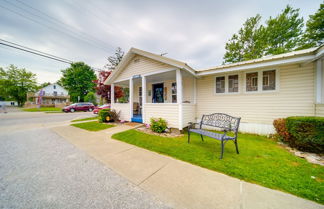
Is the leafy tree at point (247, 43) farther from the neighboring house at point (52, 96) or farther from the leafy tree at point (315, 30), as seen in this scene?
the neighboring house at point (52, 96)

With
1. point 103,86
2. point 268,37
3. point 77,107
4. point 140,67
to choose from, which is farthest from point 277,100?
point 77,107

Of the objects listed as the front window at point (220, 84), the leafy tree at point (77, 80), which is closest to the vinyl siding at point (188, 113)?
the front window at point (220, 84)

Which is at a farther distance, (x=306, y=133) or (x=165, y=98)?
(x=165, y=98)

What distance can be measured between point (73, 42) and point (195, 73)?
12467mm

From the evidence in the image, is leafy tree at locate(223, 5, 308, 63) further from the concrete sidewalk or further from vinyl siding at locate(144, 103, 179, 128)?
the concrete sidewalk

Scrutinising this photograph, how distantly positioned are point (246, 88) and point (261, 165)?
4026 millimetres

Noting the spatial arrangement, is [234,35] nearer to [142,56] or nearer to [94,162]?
[142,56]

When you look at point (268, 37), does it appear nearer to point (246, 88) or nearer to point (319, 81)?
point (319, 81)

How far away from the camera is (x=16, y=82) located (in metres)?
29.3

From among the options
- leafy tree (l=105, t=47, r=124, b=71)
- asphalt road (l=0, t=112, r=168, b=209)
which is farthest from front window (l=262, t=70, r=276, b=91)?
leafy tree (l=105, t=47, r=124, b=71)

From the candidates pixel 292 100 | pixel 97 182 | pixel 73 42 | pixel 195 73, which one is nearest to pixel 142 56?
pixel 195 73

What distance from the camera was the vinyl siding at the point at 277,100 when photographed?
432 centimetres

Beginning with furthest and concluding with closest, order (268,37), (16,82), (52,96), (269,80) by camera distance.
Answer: (52,96)
(16,82)
(268,37)
(269,80)

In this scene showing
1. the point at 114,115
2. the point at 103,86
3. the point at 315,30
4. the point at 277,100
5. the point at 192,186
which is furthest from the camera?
the point at 315,30
